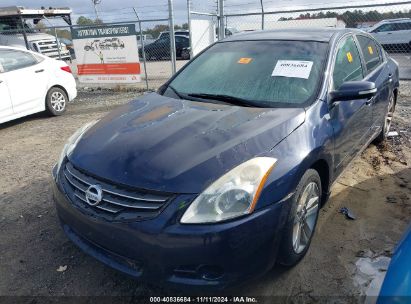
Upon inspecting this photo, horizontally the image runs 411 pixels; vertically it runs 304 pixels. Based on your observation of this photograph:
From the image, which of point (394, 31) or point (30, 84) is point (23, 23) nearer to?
point (30, 84)

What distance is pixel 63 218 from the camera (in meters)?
2.64

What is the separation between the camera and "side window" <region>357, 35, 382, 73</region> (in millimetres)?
4098

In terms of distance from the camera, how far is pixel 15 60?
22.0 ft

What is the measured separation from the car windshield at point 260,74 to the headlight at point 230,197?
95cm

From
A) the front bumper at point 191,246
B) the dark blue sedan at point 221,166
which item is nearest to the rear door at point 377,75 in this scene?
the dark blue sedan at point 221,166

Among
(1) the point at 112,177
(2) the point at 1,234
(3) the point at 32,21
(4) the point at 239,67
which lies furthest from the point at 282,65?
(3) the point at 32,21

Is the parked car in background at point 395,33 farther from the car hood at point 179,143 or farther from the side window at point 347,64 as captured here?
the car hood at point 179,143

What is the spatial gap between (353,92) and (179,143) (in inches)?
57.2

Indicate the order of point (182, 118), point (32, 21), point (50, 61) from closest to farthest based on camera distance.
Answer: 1. point (182, 118)
2. point (50, 61)
3. point (32, 21)

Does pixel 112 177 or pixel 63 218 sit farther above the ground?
pixel 112 177

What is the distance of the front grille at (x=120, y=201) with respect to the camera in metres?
2.11

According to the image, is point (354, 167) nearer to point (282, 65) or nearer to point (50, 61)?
point (282, 65)

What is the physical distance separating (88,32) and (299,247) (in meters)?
8.65

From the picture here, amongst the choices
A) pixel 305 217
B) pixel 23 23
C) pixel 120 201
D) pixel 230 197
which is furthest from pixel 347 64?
pixel 23 23
